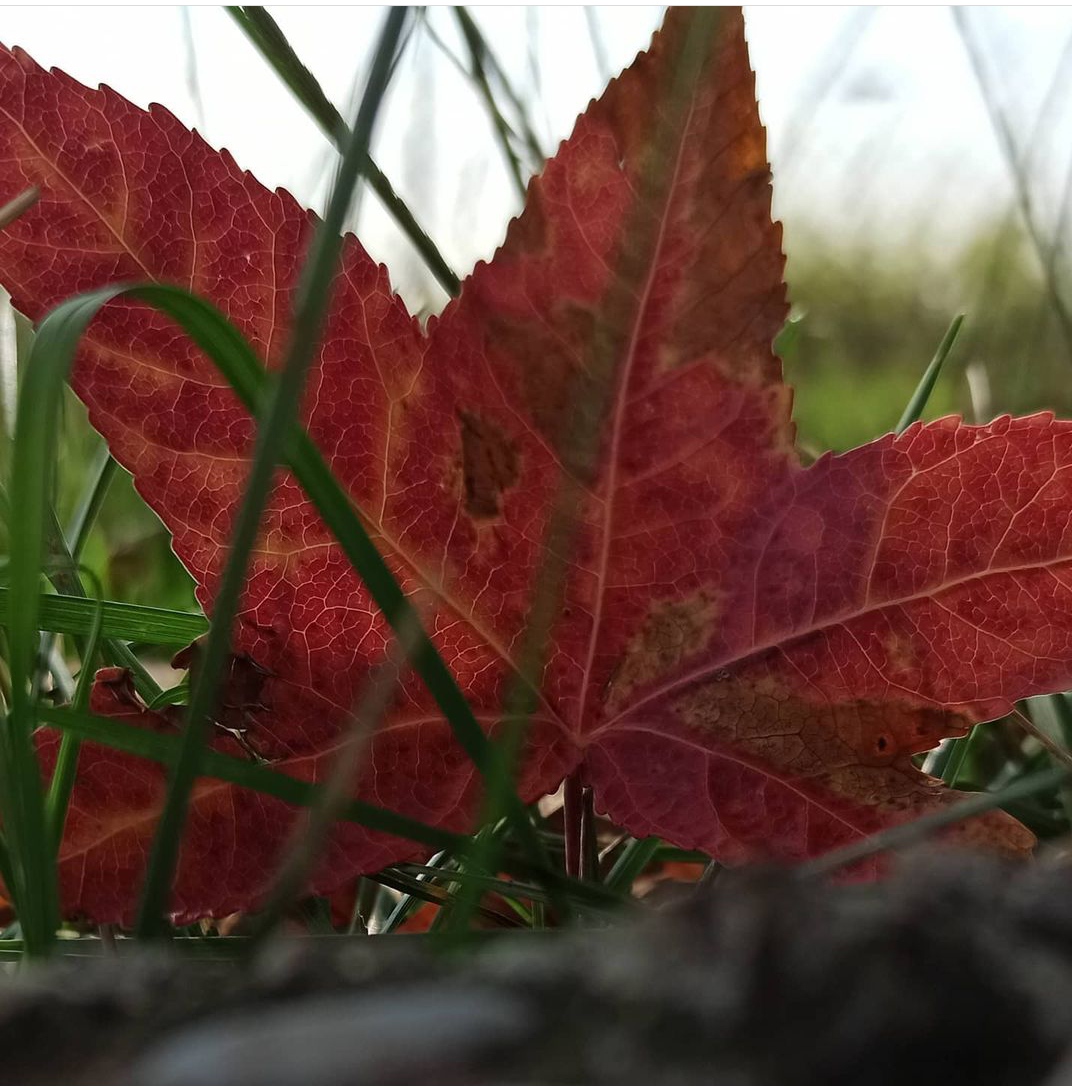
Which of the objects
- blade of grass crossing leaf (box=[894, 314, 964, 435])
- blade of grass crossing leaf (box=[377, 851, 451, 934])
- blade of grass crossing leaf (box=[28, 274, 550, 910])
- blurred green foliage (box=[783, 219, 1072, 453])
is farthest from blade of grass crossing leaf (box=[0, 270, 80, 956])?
blurred green foliage (box=[783, 219, 1072, 453])

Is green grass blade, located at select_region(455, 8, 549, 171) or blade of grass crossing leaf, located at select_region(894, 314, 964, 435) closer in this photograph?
blade of grass crossing leaf, located at select_region(894, 314, 964, 435)

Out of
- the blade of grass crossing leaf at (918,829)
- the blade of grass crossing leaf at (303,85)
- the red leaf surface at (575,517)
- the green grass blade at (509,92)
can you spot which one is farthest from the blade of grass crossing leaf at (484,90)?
the blade of grass crossing leaf at (918,829)

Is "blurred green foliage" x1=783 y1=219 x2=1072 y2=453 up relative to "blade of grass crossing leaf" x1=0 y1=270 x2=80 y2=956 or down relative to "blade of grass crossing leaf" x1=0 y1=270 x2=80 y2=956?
up

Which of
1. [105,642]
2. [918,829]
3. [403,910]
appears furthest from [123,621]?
[918,829]

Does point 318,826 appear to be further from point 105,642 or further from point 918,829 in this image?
point 105,642

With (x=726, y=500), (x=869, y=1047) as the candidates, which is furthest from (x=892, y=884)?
(x=726, y=500)

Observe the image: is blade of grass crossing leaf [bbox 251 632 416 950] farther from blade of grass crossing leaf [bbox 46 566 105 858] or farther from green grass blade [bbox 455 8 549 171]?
green grass blade [bbox 455 8 549 171]

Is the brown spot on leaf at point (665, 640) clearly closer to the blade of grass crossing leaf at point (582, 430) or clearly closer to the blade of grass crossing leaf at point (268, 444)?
the blade of grass crossing leaf at point (582, 430)
